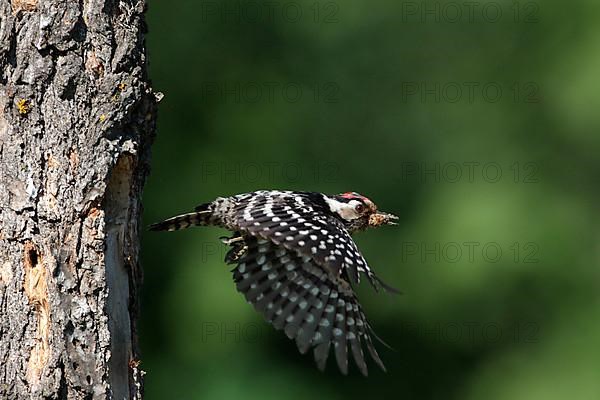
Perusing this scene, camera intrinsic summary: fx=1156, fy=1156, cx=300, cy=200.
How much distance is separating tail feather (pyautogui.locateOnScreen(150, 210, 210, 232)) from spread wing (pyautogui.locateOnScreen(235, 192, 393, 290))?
0.30 meters

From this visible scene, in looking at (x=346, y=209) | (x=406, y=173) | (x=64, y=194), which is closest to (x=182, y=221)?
(x=346, y=209)

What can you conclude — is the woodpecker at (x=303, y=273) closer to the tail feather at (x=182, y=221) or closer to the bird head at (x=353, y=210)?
the tail feather at (x=182, y=221)

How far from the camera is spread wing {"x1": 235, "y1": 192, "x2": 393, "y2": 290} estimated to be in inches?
218

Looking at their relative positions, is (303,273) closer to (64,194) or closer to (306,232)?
(306,232)

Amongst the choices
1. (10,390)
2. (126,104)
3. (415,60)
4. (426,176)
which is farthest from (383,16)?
(10,390)

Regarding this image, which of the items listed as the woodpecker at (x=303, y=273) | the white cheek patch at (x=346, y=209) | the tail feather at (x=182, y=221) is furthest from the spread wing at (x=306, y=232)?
the white cheek patch at (x=346, y=209)

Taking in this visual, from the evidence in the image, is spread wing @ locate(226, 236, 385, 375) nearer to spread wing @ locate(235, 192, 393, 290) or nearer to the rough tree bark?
spread wing @ locate(235, 192, 393, 290)

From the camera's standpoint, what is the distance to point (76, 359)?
4.76 meters

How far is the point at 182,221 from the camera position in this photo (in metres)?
6.52

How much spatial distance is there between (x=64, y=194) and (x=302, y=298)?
1581 millimetres

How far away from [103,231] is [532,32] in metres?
8.14

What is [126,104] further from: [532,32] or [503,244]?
[532,32]

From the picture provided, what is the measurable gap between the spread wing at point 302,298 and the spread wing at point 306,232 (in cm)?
8

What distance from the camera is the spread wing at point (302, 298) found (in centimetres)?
577
